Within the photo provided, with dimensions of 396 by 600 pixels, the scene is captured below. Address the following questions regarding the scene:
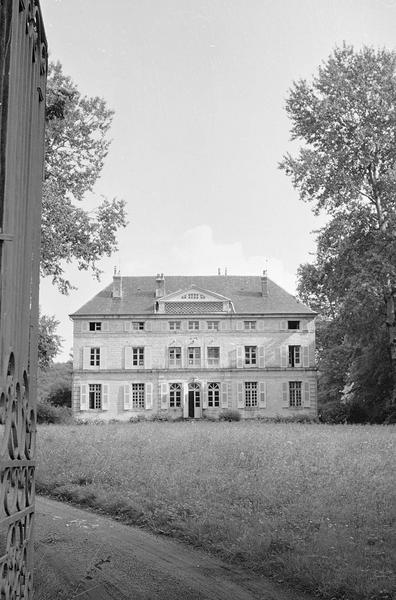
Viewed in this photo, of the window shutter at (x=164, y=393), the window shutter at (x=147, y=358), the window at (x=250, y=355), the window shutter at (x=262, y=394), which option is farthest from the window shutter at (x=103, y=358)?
the window shutter at (x=262, y=394)

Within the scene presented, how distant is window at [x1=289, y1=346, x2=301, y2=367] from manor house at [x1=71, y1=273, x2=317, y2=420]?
0.07 metres

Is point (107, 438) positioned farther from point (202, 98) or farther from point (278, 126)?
point (278, 126)

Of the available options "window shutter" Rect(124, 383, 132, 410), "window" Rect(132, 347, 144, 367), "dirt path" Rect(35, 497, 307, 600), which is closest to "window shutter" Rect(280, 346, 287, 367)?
"window" Rect(132, 347, 144, 367)

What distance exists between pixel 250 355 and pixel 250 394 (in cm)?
259

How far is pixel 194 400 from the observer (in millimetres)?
44969

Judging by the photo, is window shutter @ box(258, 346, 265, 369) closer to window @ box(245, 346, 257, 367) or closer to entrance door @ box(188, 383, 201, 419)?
window @ box(245, 346, 257, 367)

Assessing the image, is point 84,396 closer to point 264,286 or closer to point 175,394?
point 175,394

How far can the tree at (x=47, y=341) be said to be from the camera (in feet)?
66.3

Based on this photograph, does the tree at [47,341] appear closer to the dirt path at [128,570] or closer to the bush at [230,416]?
the dirt path at [128,570]

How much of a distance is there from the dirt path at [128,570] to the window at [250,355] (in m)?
36.6

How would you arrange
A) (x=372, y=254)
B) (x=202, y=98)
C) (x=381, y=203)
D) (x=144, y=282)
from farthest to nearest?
(x=144, y=282) → (x=381, y=203) → (x=372, y=254) → (x=202, y=98)

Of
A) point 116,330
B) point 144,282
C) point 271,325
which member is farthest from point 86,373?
point 271,325

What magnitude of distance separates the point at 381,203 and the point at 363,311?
4.76 m

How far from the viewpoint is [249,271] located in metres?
49.3
